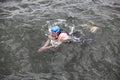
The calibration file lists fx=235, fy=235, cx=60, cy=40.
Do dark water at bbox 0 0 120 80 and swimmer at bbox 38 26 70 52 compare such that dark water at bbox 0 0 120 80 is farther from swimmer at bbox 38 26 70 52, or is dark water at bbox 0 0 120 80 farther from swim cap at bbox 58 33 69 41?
swim cap at bbox 58 33 69 41

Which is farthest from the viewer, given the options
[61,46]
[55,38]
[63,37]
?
[55,38]

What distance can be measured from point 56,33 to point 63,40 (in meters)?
0.46

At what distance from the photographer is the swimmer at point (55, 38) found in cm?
1043

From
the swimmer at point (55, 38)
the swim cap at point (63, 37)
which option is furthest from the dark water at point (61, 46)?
the swim cap at point (63, 37)

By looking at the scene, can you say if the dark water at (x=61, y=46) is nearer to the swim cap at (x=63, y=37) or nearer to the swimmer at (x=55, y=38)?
the swimmer at (x=55, y=38)

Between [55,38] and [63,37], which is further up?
[63,37]

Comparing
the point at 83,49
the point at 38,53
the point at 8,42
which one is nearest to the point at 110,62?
the point at 83,49

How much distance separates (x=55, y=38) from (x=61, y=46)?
49cm

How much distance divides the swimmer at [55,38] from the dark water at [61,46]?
0.75 feet

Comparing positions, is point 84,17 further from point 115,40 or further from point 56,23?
point 115,40

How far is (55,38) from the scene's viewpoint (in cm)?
1081

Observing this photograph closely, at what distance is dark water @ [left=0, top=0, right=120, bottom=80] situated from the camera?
9294mm

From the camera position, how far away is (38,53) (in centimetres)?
1028

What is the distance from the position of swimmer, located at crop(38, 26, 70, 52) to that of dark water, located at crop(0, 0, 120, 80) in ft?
0.75
